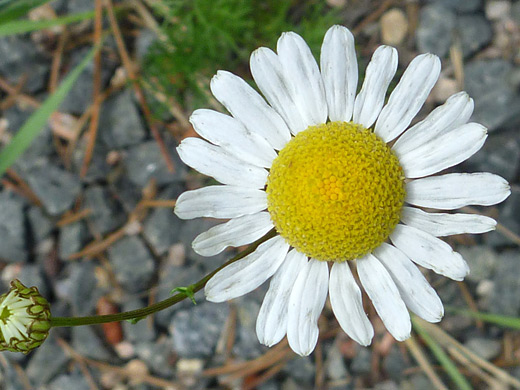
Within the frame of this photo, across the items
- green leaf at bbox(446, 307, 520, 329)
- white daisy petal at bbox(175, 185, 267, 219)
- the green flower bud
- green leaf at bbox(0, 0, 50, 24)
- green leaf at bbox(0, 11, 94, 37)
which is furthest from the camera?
green leaf at bbox(0, 11, 94, 37)

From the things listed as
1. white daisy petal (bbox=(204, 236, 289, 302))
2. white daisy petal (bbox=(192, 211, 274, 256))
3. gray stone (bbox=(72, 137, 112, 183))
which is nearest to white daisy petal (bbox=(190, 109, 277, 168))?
white daisy petal (bbox=(192, 211, 274, 256))

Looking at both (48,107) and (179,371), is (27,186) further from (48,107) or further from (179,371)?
(179,371)

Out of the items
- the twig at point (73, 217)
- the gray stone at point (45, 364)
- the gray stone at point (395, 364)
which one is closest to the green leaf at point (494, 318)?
the gray stone at point (395, 364)

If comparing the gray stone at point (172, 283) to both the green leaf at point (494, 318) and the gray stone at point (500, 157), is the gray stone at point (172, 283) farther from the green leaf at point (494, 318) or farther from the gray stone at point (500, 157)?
the gray stone at point (500, 157)

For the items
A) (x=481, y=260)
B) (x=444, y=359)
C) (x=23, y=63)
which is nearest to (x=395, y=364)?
(x=444, y=359)

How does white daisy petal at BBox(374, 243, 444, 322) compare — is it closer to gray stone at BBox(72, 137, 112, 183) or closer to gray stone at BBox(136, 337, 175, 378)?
gray stone at BBox(136, 337, 175, 378)
